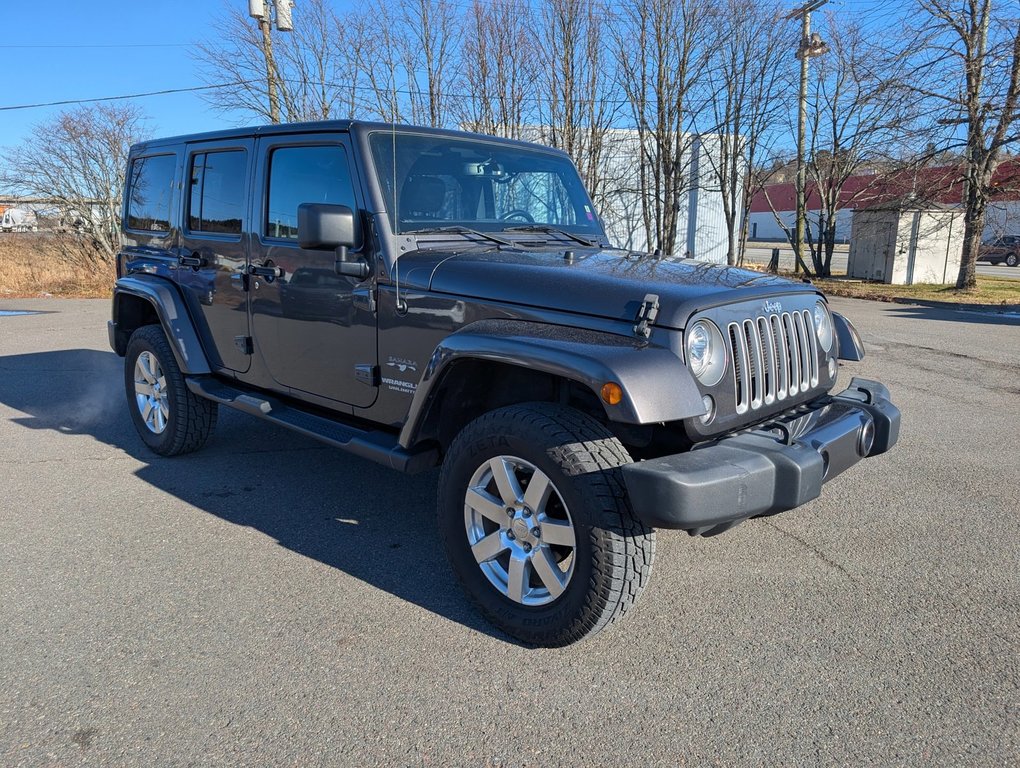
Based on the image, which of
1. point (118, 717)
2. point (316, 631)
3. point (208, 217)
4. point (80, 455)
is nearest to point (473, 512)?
point (316, 631)

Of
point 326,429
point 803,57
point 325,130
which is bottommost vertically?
point 326,429

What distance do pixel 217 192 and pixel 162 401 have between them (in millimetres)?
1497

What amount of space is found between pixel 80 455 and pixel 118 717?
10.7 ft

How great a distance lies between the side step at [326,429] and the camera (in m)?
3.32

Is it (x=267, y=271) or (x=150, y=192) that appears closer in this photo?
(x=267, y=271)

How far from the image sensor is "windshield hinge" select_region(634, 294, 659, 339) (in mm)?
2684

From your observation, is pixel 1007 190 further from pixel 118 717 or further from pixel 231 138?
pixel 118 717

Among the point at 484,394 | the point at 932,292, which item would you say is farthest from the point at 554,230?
the point at 932,292

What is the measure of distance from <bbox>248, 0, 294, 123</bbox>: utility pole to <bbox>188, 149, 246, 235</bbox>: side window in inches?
477

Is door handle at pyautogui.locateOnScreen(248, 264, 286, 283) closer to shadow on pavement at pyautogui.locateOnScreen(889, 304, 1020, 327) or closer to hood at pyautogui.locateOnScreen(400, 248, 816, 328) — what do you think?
hood at pyautogui.locateOnScreen(400, 248, 816, 328)

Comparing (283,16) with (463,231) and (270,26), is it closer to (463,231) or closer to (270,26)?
(270,26)

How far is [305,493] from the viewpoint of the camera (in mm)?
4457

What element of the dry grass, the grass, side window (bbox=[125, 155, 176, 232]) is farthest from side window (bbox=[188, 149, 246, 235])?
the grass

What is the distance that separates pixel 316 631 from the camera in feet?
9.73
